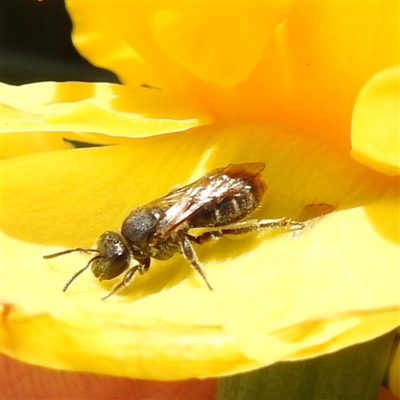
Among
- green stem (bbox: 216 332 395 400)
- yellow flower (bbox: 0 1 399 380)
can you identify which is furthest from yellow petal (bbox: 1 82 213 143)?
green stem (bbox: 216 332 395 400)

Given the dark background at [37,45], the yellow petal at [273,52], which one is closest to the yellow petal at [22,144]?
the yellow petal at [273,52]

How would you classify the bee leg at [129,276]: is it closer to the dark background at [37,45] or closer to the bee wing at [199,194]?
the bee wing at [199,194]

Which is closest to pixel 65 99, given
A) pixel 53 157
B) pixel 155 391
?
pixel 53 157

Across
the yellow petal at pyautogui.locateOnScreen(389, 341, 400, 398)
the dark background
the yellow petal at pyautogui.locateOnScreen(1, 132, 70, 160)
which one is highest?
the yellow petal at pyautogui.locateOnScreen(1, 132, 70, 160)

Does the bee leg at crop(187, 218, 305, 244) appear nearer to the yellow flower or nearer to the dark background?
the yellow flower

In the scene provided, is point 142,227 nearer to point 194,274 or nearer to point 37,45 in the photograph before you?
point 194,274

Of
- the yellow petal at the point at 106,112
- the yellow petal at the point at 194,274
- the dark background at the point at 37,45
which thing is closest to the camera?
the yellow petal at the point at 194,274
